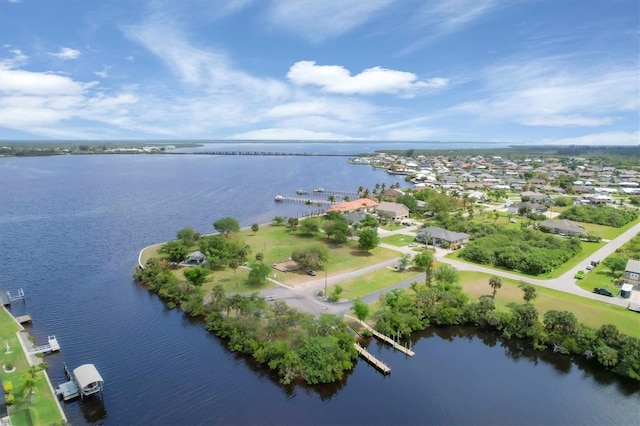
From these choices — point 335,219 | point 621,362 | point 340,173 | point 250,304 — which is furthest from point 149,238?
point 340,173

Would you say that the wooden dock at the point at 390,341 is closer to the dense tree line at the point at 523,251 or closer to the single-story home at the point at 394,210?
the dense tree line at the point at 523,251

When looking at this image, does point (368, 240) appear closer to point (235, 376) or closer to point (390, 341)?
point (390, 341)

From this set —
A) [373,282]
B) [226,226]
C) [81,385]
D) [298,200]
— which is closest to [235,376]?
[81,385]

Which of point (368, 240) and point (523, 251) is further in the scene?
point (368, 240)

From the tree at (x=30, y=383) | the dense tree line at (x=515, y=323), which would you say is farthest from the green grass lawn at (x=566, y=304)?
the tree at (x=30, y=383)

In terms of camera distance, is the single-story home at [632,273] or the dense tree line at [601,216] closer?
the single-story home at [632,273]

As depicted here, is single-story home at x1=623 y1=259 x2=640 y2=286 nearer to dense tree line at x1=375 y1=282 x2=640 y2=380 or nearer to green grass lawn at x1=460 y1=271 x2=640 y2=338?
green grass lawn at x1=460 y1=271 x2=640 y2=338
